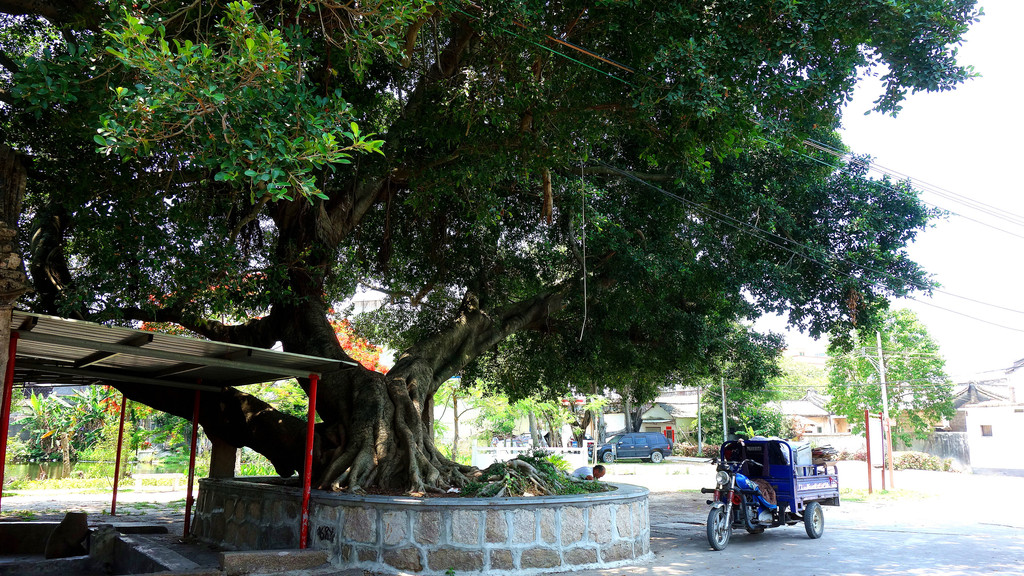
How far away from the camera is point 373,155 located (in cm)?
989

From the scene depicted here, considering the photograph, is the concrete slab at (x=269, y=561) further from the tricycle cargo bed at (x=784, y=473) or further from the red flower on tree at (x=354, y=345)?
the red flower on tree at (x=354, y=345)

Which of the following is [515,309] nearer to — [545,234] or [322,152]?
[545,234]

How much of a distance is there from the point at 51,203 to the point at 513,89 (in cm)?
693

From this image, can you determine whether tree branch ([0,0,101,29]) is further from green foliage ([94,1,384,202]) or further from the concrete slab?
the concrete slab

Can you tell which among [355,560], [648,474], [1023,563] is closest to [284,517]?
[355,560]

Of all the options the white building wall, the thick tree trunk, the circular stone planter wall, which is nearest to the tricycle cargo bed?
the circular stone planter wall

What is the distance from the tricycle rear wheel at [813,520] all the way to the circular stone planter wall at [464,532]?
3.49m

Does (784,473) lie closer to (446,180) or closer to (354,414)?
(354,414)

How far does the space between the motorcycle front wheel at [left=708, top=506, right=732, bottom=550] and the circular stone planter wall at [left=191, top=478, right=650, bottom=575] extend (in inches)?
56.6

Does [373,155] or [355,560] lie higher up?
[373,155]

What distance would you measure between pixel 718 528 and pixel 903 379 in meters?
28.6

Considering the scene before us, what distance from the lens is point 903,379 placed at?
110 ft

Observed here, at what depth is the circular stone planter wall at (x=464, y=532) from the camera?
24.9ft

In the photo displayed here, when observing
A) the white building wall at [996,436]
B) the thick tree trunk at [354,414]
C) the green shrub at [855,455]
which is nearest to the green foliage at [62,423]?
the thick tree trunk at [354,414]
